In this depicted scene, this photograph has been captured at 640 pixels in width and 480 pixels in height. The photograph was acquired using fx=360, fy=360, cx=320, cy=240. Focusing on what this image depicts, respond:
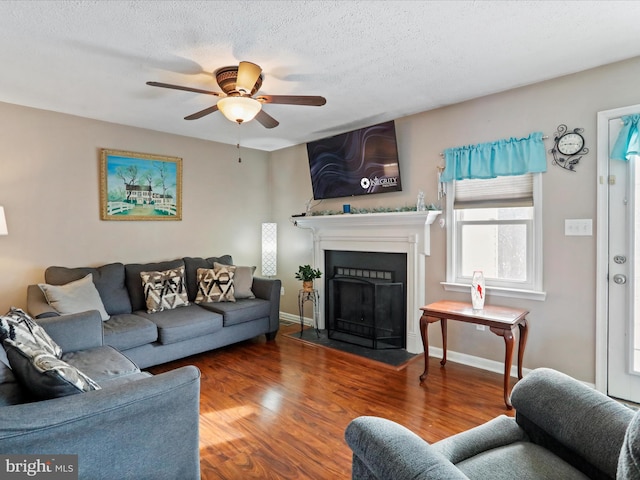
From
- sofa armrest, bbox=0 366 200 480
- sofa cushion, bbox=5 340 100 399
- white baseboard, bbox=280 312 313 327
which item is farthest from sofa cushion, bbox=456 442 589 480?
white baseboard, bbox=280 312 313 327

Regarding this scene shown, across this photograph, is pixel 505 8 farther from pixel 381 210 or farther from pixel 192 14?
pixel 381 210

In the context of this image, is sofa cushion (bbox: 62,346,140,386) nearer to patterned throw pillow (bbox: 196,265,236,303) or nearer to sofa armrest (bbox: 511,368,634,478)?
patterned throw pillow (bbox: 196,265,236,303)

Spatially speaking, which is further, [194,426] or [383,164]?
[383,164]

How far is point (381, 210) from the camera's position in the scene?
154 inches

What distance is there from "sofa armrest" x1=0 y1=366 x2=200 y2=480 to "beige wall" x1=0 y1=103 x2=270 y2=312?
2811 mm

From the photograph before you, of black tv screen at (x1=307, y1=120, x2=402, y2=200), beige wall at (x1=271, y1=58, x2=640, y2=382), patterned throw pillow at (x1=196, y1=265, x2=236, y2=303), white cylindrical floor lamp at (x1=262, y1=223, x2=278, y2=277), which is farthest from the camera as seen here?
white cylindrical floor lamp at (x1=262, y1=223, x2=278, y2=277)

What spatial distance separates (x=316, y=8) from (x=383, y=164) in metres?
2.08

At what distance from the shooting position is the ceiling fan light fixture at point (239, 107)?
243 centimetres

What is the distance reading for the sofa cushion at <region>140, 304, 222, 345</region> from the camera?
322 cm

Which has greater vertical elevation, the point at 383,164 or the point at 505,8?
the point at 505,8

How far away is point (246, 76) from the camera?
2408 millimetres

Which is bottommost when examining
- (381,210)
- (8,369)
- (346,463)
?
(346,463)

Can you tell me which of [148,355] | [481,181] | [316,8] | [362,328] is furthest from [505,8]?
[148,355]

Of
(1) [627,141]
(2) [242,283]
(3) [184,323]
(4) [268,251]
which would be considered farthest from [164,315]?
(1) [627,141]
